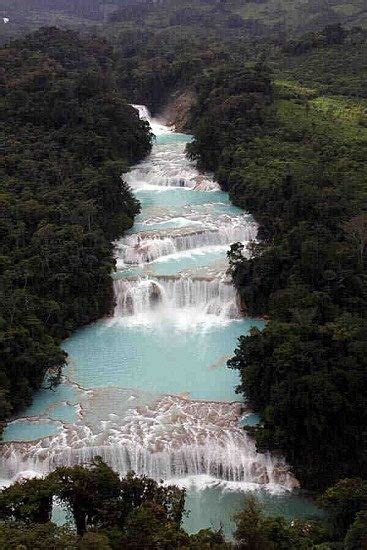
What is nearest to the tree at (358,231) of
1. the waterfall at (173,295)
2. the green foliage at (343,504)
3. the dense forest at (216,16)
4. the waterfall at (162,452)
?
the waterfall at (173,295)

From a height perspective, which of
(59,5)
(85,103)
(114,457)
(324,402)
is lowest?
(114,457)

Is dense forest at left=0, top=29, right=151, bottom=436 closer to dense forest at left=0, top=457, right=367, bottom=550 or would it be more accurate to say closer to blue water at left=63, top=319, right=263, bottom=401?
blue water at left=63, top=319, right=263, bottom=401

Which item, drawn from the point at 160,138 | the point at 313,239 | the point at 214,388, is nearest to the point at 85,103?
the point at 160,138

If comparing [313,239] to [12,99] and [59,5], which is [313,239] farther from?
[59,5]

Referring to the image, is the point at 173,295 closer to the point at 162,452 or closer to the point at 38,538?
the point at 162,452

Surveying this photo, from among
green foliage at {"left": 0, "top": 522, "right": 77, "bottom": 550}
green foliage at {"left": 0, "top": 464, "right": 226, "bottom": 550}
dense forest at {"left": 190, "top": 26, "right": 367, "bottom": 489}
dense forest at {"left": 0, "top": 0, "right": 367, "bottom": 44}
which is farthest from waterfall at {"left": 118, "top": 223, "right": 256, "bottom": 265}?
dense forest at {"left": 0, "top": 0, "right": 367, "bottom": 44}

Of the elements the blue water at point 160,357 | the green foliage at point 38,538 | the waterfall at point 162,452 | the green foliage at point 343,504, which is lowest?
the waterfall at point 162,452

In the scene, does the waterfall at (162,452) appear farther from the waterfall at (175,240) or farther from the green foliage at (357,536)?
the waterfall at (175,240)
